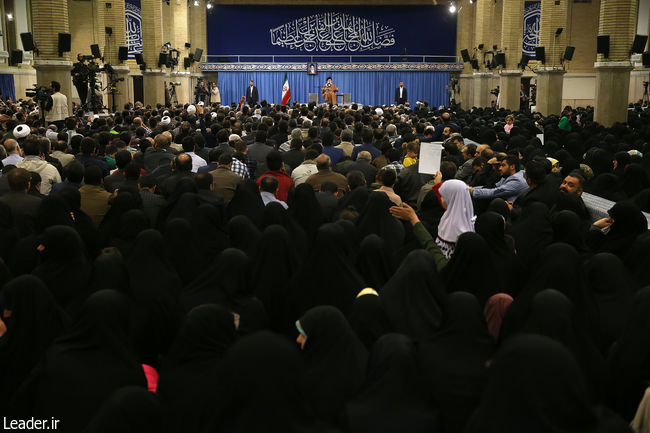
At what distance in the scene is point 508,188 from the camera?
6.52 m

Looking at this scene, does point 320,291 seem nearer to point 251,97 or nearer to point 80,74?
point 80,74

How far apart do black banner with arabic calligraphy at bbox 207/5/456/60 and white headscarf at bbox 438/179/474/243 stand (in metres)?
27.0

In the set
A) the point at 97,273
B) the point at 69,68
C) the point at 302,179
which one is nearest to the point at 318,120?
the point at 69,68

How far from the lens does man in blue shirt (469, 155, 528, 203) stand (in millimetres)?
6520

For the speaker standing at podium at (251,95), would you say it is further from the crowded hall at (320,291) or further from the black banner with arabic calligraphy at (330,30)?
the crowded hall at (320,291)

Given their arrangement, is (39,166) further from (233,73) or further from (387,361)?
(233,73)

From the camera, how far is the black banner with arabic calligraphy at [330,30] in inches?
1236

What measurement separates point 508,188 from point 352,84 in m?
24.0

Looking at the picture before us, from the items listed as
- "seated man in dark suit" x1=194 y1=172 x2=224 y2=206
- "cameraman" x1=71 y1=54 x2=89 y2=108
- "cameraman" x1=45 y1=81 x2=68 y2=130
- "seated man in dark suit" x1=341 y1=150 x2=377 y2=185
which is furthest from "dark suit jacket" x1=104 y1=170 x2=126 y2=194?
"cameraman" x1=71 y1=54 x2=89 y2=108

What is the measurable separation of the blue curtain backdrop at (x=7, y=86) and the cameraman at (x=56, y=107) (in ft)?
39.4

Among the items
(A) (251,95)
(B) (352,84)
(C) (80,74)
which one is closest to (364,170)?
(C) (80,74)

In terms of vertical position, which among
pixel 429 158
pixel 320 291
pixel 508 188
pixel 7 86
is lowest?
pixel 320 291

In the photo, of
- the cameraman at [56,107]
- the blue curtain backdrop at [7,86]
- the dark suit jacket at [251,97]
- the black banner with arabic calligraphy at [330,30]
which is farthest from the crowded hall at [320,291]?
the black banner with arabic calligraphy at [330,30]

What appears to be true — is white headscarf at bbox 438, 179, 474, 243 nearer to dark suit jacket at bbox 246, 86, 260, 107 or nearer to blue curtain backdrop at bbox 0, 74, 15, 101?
dark suit jacket at bbox 246, 86, 260, 107
